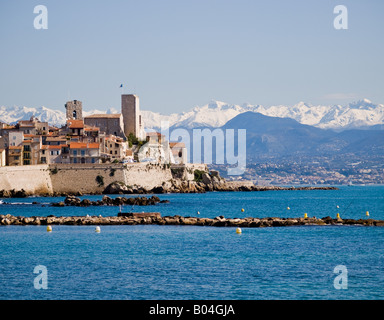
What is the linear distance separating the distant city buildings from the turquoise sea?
4305 centimetres

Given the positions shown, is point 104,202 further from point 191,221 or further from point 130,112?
point 130,112

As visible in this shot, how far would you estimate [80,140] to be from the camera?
90375mm

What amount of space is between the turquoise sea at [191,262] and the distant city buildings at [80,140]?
43.1 meters

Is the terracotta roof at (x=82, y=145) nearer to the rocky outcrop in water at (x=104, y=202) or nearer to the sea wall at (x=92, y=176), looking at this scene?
the sea wall at (x=92, y=176)

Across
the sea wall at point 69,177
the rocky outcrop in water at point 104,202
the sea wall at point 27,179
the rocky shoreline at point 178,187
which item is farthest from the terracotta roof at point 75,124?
the rocky outcrop in water at point 104,202

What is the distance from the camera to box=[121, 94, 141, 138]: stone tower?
104 m

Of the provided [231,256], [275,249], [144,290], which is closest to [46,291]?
[144,290]

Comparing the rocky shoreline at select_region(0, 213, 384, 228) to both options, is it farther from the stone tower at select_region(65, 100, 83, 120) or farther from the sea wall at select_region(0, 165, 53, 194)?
the stone tower at select_region(65, 100, 83, 120)

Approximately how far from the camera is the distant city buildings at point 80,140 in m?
84.6

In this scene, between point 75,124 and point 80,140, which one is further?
point 75,124

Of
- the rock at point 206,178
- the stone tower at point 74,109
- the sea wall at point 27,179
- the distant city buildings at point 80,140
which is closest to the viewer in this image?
the sea wall at point 27,179

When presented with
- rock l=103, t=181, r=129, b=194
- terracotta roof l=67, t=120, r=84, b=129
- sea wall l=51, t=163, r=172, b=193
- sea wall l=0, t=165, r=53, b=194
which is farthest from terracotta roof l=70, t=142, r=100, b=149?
terracotta roof l=67, t=120, r=84, b=129

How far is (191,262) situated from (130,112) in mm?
77674

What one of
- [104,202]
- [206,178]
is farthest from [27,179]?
[206,178]
